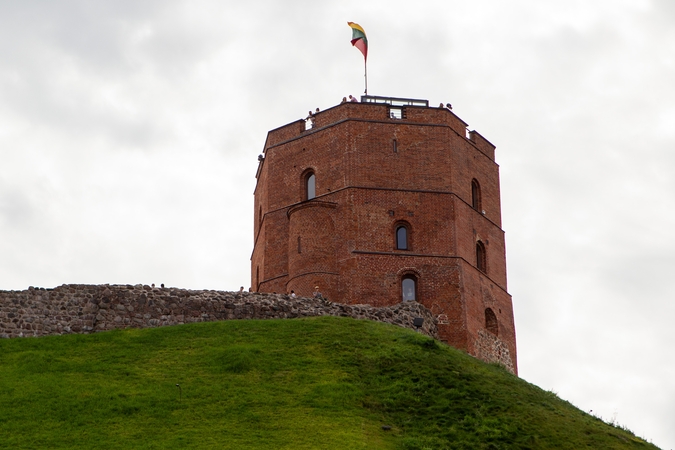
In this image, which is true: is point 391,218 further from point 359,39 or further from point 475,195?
point 359,39

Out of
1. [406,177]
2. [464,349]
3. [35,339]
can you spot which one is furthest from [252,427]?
[406,177]

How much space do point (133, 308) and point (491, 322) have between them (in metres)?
Answer: 15.3

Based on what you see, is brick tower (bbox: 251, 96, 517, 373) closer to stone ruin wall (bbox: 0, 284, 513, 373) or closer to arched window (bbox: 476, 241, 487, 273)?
arched window (bbox: 476, 241, 487, 273)

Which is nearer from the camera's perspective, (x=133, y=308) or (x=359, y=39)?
(x=133, y=308)

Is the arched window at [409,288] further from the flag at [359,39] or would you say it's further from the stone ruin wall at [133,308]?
the flag at [359,39]

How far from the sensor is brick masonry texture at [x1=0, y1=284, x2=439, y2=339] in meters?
40.1

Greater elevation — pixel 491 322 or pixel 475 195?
pixel 475 195

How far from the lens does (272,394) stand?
3375 centimetres

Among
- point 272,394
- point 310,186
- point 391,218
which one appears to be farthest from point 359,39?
point 272,394

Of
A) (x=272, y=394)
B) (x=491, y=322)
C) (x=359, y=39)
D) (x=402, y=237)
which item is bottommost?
(x=272, y=394)

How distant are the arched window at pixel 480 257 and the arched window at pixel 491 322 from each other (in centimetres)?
167

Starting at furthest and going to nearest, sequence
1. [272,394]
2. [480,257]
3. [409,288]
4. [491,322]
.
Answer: [480,257]
[491,322]
[409,288]
[272,394]

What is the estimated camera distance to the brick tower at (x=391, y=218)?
47688mm

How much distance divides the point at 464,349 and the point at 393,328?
20.6 ft
